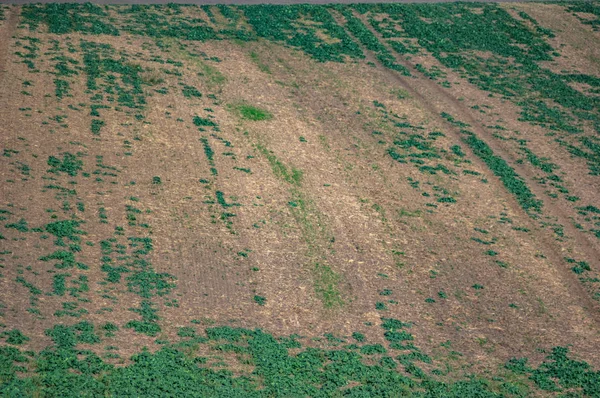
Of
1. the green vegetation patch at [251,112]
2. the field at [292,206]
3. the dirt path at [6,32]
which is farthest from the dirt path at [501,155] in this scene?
the dirt path at [6,32]

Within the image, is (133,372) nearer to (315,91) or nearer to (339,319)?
(339,319)

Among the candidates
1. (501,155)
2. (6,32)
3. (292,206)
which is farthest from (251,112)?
(6,32)

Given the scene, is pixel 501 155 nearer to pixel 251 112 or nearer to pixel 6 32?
pixel 251 112

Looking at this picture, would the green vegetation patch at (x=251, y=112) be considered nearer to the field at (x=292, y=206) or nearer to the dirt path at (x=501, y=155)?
the field at (x=292, y=206)

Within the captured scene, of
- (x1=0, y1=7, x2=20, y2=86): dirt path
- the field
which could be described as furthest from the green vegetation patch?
(x1=0, y1=7, x2=20, y2=86): dirt path

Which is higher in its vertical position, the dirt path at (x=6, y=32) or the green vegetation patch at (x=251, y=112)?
the dirt path at (x=6, y=32)
